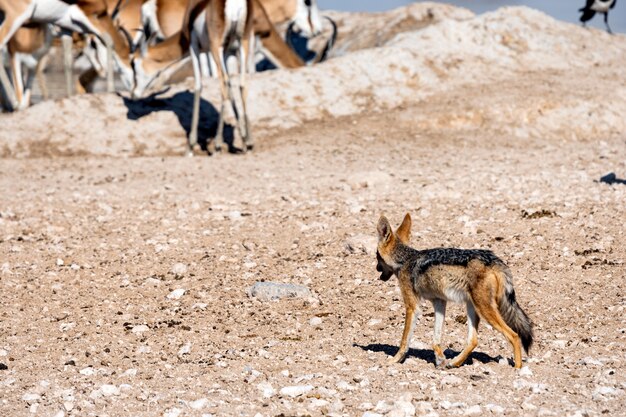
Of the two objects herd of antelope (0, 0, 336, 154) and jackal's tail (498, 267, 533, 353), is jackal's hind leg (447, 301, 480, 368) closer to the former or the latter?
jackal's tail (498, 267, 533, 353)

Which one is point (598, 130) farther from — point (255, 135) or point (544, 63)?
point (255, 135)

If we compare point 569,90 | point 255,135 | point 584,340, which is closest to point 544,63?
point 569,90

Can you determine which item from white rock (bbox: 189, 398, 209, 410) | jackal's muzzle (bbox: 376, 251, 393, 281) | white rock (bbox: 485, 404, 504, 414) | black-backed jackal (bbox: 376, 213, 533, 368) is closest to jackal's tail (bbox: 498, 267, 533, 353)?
black-backed jackal (bbox: 376, 213, 533, 368)

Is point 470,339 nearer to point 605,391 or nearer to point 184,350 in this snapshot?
point 605,391

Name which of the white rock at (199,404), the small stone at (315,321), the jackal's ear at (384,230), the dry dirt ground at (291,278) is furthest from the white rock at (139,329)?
the jackal's ear at (384,230)

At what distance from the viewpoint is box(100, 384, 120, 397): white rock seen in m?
5.30

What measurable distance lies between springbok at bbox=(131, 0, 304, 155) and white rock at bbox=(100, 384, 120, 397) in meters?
8.56

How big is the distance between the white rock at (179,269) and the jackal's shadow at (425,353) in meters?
2.34

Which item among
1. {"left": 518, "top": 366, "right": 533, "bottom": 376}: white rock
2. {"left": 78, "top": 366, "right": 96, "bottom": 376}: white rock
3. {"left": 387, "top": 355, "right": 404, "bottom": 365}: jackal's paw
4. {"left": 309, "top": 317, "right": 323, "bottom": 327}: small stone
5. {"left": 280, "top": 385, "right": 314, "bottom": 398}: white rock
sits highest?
{"left": 280, "top": 385, "right": 314, "bottom": 398}: white rock


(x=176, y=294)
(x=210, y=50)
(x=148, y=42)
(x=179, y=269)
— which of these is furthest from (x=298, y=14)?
(x=176, y=294)

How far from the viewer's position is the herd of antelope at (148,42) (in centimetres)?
1380

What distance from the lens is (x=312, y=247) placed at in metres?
8.61

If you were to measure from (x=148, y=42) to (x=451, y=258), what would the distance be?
11734 millimetres

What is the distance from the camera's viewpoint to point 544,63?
17.3 metres
